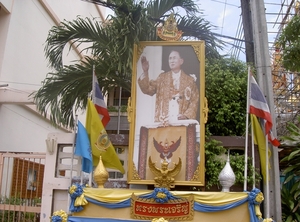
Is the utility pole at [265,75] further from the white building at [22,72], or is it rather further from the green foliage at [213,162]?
the white building at [22,72]

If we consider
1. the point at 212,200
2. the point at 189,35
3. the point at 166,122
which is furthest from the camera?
the point at 189,35

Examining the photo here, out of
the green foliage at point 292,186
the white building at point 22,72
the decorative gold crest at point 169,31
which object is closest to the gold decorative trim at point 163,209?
the green foliage at point 292,186

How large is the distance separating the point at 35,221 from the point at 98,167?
236 cm

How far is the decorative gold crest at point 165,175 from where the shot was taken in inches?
207

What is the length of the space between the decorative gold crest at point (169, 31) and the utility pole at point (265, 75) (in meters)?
1.31

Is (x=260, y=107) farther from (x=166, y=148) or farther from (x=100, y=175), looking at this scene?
(x=100, y=175)

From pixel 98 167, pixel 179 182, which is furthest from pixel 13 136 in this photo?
pixel 179 182

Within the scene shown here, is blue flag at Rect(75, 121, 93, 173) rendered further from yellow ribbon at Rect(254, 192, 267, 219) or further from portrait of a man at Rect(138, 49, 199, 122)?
yellow ribbon at Rect(254, 192, 267, 219)

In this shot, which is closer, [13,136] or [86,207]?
[86,207]

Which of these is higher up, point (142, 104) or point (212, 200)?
point (142, 104)

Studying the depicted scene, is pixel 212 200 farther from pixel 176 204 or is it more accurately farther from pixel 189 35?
pixel 189 35

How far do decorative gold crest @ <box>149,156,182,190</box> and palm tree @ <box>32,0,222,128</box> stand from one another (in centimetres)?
180

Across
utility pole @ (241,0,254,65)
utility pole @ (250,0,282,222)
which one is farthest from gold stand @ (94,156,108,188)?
utility pole @ (241,0,254,65)

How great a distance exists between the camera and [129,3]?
234 inches
